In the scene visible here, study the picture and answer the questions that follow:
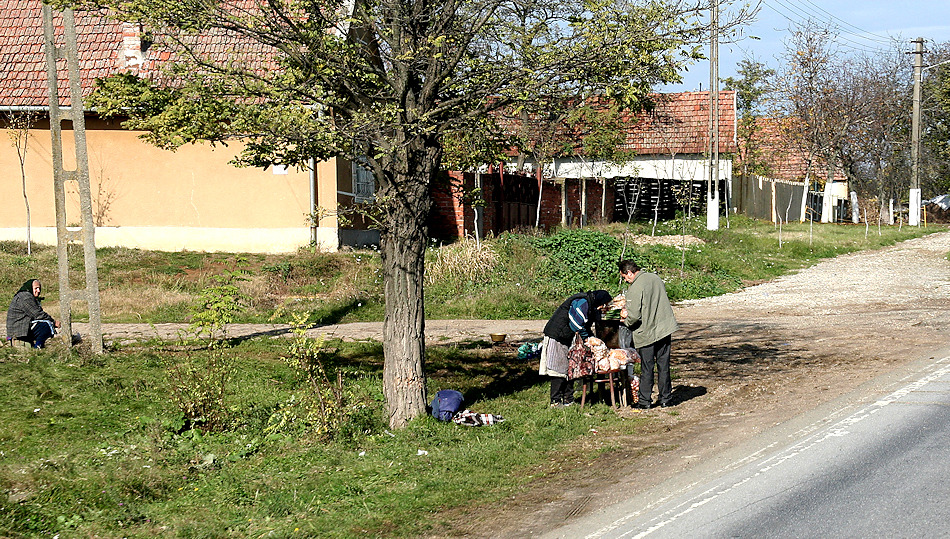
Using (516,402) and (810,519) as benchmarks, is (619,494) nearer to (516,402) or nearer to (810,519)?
(810,519)

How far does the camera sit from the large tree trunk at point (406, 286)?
28.6 feet

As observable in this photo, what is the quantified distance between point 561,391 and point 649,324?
4.03ft

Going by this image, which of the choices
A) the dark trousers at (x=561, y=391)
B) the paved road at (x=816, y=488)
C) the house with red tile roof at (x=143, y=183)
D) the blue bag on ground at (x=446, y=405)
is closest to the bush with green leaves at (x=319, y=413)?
the blue bag on ground at (x=446, y=405)

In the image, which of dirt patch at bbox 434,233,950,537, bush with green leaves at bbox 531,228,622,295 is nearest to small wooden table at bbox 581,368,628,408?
dirt patch at bbox 434,233,950,537

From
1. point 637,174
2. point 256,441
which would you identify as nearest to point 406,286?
point 256,441

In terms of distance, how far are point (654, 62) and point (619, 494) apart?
3784 millimetres

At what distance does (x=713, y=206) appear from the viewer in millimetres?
27281

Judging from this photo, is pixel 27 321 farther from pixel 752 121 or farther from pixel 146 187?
pixel 752 121

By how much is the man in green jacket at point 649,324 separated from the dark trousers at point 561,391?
2.53 ft

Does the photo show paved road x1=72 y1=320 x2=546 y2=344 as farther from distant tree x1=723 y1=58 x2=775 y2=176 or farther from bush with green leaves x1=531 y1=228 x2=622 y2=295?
distant tree x1=723 y1=58 x2=775 y2=176

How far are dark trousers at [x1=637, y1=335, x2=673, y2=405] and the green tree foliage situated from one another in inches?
95.5

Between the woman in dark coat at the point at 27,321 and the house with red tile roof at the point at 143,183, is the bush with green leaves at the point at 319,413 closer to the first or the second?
the woman in dark coat at the point at 27,321

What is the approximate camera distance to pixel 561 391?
9.83 metres

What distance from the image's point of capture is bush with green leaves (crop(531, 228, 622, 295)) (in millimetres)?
18375
